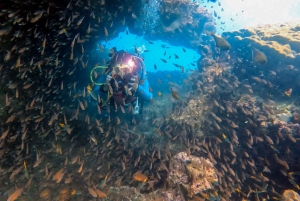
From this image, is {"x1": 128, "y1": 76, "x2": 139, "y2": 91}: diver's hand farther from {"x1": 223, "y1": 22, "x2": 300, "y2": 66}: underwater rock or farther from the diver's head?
{"x1": 223, "y1": 22, "x2": 300, "y2": 66}: underwater rock

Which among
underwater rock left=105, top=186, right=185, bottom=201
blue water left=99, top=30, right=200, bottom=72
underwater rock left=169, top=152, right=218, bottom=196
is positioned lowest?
blue water left=99, top=30, right=200, bottom=72

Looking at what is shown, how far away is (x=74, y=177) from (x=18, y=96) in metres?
3.08

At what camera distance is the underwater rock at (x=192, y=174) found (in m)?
5.39

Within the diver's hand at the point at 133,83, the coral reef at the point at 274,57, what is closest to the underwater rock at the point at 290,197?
the coral reef at the point at 274,57

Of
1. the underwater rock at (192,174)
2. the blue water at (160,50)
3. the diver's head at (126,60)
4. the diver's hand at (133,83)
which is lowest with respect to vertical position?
the blue water at (160,50)

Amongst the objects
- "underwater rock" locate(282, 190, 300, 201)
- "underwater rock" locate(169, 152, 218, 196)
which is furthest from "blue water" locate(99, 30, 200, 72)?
"underwater rock" locate(282, 190, 300, 201)

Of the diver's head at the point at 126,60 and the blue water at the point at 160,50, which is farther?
the blue water at the point at 160,50

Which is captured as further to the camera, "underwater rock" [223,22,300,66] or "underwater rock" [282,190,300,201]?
"underwater rock" [223,22,300,66]

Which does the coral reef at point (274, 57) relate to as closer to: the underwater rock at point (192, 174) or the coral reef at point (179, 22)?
the underwater rock at point (192, 174)

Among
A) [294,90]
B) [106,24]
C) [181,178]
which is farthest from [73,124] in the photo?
[294,90]

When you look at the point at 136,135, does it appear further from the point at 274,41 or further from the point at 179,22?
the point at 179,22

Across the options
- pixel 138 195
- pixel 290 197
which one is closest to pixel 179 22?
pixel 290 197

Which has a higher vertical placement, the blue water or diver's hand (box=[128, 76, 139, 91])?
diver's hand (box=[128, 76, 139, 91])

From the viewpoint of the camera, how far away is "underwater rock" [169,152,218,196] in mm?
5387
